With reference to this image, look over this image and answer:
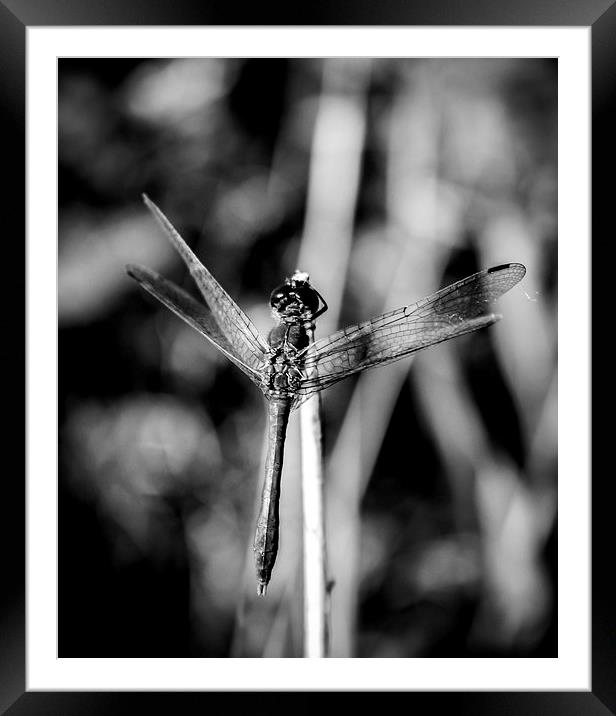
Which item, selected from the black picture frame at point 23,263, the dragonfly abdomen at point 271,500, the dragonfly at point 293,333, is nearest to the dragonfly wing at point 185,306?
the dragonfly at point 293,333

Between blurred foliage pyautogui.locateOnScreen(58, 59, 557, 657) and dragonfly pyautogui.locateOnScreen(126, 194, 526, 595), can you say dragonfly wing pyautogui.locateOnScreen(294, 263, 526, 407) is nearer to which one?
dragonfly pyautogui.locateOnScreen(126, 194, 526, 595)

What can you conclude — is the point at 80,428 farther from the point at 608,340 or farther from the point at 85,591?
the point at 608,340

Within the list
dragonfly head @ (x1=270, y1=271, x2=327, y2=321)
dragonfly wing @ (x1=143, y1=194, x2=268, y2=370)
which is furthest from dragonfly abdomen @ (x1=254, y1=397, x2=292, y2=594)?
dragonfly head @ (x1=270, y1=271, x2=327, y2=321)

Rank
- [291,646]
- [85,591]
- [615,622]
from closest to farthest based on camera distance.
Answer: [615,622] → [291,646] → [85,591]

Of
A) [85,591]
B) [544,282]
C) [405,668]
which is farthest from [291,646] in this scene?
[544,282]

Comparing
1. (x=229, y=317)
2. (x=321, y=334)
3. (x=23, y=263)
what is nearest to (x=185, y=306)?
(x=229, y=317)

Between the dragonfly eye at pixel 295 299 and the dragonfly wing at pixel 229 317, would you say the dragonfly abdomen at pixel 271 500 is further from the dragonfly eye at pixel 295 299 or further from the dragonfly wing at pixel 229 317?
the dragonfly eye at pixel 295 299
